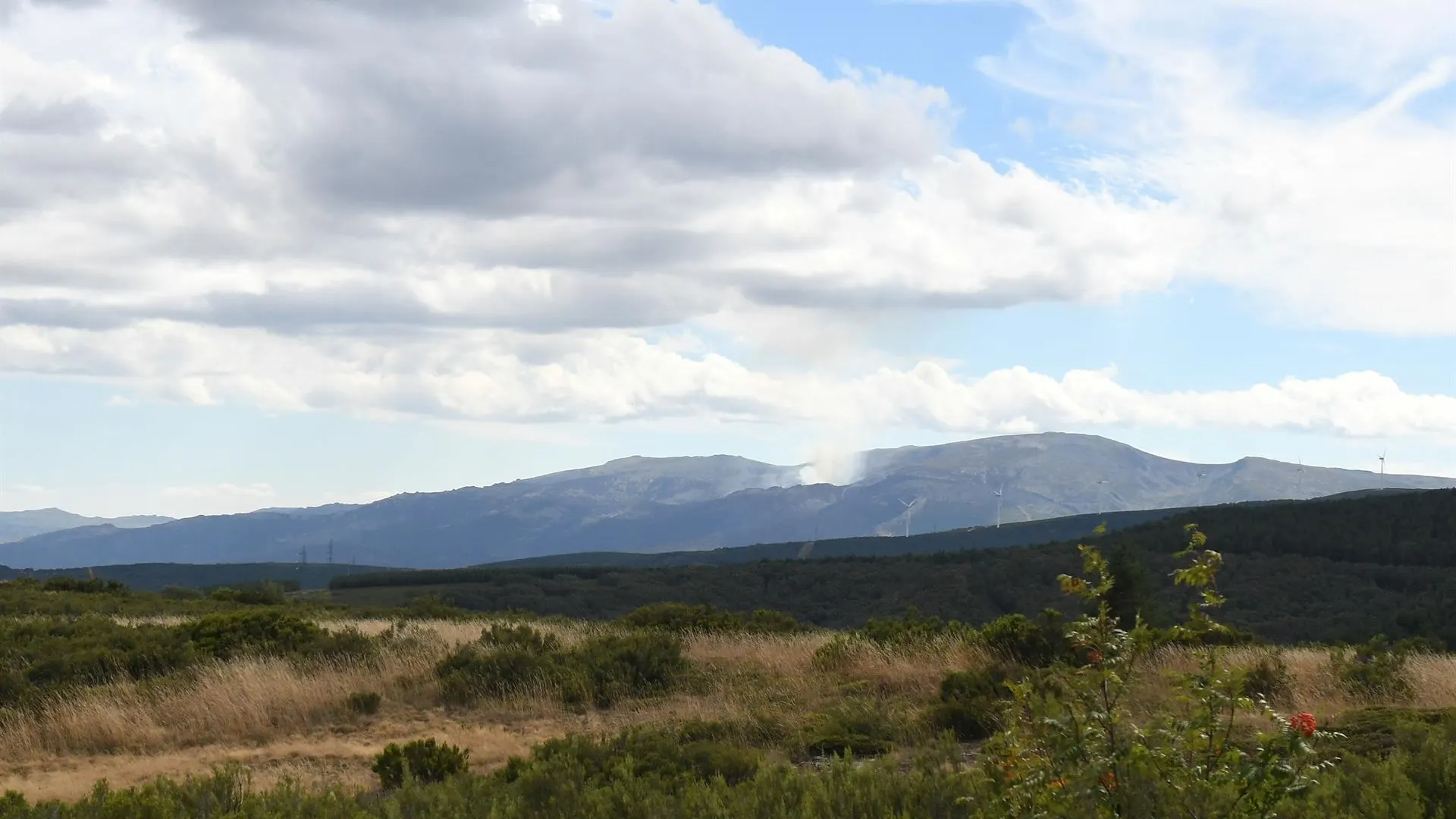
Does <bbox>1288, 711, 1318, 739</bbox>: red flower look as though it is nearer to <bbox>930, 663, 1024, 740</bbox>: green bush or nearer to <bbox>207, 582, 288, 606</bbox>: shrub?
<bbox>930, 663, 1024, 740</bbox>: green bush

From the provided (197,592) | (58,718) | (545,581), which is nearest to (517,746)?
(58,718)

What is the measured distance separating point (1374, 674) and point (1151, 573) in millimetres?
66486

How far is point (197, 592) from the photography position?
48.4 metres

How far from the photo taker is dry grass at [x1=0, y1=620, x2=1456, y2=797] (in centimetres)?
1265

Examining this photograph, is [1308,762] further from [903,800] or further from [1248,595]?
[1248,595]

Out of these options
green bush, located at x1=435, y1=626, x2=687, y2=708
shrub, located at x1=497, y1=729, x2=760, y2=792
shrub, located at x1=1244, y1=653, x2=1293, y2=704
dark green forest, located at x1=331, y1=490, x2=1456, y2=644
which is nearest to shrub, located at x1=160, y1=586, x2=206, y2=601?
green bush, located at x1=435, y1=626, x2=687, y2=708


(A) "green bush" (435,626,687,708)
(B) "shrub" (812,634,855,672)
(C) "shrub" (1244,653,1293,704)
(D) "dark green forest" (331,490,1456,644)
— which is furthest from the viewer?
(D) "dark green forest" (331,490,1456,644)

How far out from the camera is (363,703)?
15398mm

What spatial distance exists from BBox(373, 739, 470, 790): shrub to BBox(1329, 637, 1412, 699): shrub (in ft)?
34.7

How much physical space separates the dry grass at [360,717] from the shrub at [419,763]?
59 cm

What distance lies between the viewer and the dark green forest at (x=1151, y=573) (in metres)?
82.8

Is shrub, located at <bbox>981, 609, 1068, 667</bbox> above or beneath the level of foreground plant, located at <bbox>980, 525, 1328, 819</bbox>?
beneath

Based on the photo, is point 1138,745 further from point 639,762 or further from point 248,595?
point 248,595

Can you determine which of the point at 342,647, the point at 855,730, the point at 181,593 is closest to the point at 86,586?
the point at 181,593
